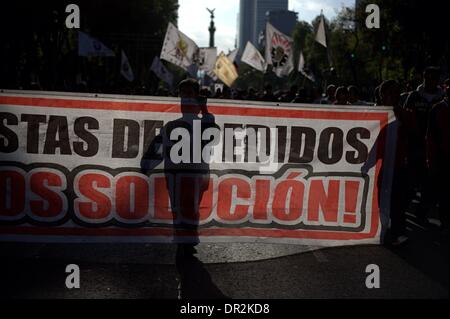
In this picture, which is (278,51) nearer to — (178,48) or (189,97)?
(178,48)

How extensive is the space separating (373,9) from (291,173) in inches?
74.2

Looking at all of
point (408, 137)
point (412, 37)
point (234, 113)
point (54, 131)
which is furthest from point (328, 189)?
point (412, 37)

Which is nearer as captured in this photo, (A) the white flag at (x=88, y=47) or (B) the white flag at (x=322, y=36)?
(B) the white flag at (x=322, y=36)

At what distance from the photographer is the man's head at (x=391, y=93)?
253 inches

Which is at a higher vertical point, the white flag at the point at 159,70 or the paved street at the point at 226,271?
the white flag at the point at 159,70

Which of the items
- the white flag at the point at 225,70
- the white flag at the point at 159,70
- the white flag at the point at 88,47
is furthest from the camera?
the white flag at the point at 225,70

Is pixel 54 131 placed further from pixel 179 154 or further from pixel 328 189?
pixel 328 189

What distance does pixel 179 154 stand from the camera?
541 centimetres

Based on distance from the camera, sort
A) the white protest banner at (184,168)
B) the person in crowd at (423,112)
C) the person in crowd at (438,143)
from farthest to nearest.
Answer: the person in crowd at (423,112), the person in crowd at (438,143), the white protest banner at (184,168)

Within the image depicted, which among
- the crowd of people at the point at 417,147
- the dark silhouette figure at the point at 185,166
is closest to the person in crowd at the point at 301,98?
the crowd of people at the point at 417,147

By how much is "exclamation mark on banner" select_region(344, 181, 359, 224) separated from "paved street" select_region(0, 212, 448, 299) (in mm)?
413

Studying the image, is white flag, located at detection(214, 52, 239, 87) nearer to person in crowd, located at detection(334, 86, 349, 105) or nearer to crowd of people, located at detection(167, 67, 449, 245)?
person in crowd, located at detection(334, 86, 349, 105)

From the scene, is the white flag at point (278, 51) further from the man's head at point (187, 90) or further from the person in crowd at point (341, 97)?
the man's head at point (187, 90)

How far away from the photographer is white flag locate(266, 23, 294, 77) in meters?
23.5
